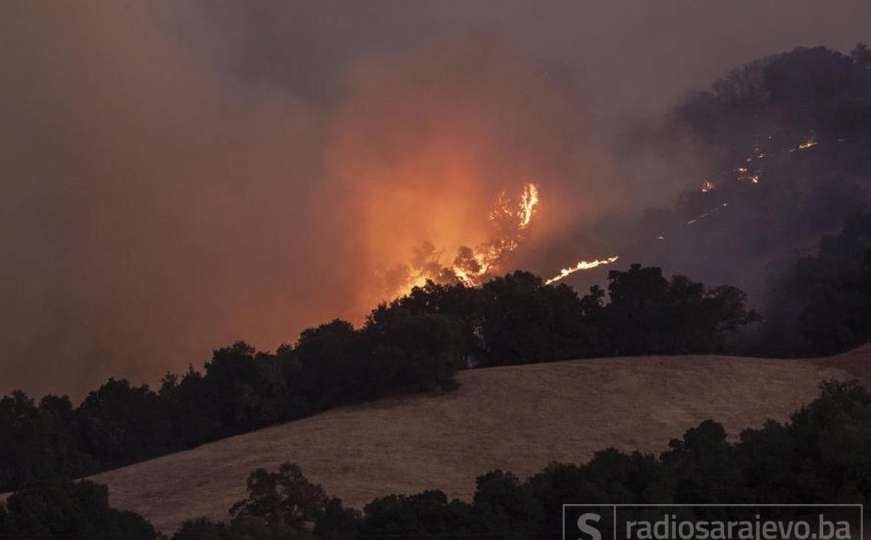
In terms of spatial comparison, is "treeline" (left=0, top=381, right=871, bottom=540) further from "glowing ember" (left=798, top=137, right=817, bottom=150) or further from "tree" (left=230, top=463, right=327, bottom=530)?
"glowing ember" (left=798, top=137, right=817, bottom=150)

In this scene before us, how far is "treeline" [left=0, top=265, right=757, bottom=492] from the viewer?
171ft

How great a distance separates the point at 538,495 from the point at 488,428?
18.8m

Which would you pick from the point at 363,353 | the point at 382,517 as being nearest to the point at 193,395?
the point at 363,353

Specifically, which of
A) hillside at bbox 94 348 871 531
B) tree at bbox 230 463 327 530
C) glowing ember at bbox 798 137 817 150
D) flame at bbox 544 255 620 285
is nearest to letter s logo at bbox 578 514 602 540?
tree at bbox 230 463 327 530

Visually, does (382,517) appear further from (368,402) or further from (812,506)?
(368,402)

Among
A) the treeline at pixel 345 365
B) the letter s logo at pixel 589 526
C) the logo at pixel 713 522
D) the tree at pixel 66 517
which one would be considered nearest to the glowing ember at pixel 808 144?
the treeline at pixel 345 365

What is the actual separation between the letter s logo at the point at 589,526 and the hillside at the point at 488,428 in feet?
31.9

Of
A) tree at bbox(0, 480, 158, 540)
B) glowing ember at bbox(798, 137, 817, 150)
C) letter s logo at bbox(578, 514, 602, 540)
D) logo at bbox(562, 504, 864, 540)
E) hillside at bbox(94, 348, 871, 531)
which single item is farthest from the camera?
glowing ember at bbox(798, 137, 817, 150)

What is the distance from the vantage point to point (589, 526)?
1141 inches

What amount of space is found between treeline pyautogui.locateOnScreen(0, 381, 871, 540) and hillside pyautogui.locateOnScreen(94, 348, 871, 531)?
17.4ft

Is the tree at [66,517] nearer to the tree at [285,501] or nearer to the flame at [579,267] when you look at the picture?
the tree at [285,501]

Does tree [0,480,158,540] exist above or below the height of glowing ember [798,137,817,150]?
below

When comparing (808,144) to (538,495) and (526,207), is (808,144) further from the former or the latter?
(538,495)

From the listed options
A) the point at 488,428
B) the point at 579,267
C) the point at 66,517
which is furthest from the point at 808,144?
the point at 66,517
